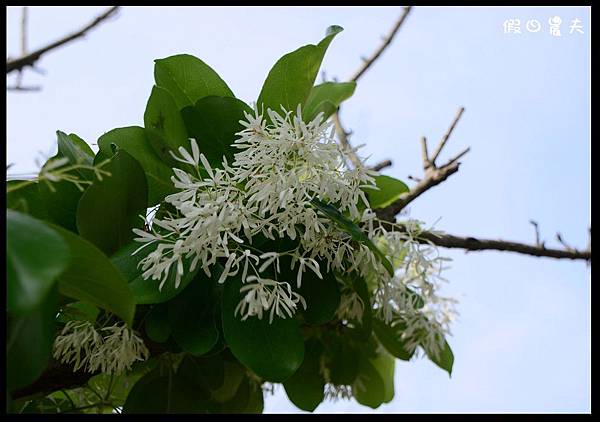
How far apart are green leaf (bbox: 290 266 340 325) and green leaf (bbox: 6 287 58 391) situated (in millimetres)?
305

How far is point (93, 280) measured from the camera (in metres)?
0.56

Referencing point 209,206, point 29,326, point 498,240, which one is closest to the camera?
point 29,326

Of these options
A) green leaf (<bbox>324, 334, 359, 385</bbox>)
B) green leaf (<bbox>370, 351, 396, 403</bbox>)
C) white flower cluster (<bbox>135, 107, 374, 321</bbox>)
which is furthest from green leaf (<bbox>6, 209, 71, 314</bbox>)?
green leaf (<bbox>370, 351, 396, 403</bbox>)

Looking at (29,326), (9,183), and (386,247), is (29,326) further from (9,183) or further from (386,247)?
(386,247)

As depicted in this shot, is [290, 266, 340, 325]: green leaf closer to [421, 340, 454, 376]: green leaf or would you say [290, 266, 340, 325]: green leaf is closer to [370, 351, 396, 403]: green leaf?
[421, 340, 454, 376]: green leaf

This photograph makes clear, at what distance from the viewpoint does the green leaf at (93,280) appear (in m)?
0.54

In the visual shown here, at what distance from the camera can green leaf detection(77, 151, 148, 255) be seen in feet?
2.23

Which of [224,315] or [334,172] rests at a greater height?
[334,172]

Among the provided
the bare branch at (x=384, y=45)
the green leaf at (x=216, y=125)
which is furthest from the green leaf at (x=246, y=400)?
the bare branch at (x=384, y=45)

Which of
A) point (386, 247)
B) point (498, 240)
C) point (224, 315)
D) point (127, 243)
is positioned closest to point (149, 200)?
point (127, 243)

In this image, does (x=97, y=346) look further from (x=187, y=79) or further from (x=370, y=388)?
(x=370, y=388)

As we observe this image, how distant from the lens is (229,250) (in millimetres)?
695

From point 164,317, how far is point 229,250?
11cm

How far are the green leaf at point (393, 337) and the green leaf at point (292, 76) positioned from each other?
35 cm
